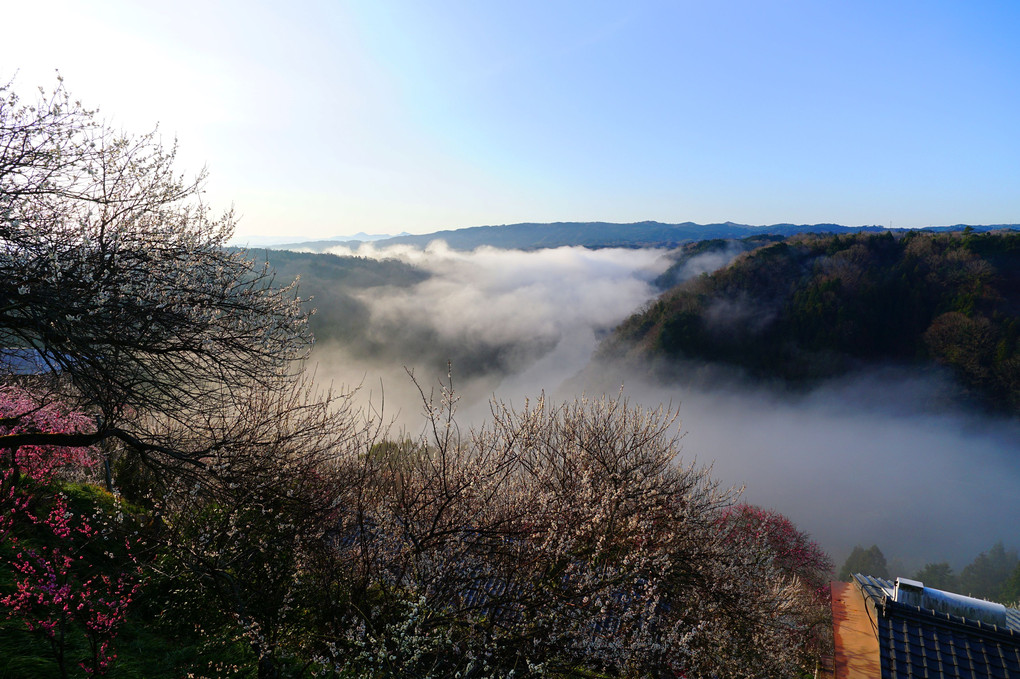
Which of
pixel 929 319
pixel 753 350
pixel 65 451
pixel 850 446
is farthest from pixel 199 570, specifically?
pixel 850 446

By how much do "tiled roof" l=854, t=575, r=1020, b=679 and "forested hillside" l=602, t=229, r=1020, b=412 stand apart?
77.0 m

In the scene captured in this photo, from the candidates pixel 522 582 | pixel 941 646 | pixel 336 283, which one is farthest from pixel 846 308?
pixel 336 283

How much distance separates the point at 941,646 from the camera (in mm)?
7484

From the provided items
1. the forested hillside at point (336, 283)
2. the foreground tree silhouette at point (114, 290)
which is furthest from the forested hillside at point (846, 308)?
the foreground tree silhouette at point (114, 290)

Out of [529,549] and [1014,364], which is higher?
[529,549]

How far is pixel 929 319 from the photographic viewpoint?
74625 mm

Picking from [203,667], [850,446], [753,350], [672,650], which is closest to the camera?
[203,667]

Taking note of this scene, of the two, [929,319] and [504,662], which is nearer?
[504,662]

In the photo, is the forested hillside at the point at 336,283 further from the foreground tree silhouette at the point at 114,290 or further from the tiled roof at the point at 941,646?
the tiled roof at the point at 941,646

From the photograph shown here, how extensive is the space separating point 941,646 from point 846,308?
281ft

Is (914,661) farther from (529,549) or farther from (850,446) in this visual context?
(850,446)

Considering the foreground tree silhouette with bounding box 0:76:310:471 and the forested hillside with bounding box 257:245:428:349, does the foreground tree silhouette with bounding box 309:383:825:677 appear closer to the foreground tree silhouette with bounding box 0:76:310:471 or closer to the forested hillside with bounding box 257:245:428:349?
the foreground tree silhouette with bounding box 0:76:310:471

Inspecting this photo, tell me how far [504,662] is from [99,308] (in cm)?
680

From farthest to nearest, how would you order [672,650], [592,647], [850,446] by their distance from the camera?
1. [850,446]
2. [672,650]
3. [592,647]
